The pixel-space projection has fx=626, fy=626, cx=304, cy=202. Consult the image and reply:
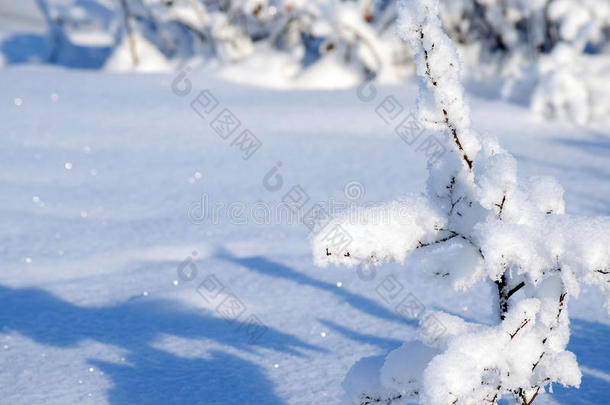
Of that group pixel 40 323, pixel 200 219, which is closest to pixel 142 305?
pixel 40 323

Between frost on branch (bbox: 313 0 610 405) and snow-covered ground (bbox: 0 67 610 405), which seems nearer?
frost on branch (bbox: 313 0 610 405)

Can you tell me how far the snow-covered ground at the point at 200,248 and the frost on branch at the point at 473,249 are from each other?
0.61m

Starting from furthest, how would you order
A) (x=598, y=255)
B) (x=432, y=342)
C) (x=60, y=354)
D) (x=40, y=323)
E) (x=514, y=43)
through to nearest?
(x=514, y=43) → (x=40, y=323) → (x=60, y=354) → (x=432, y=342) → (x=598, y=255)

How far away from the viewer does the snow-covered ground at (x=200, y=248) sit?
1.80 m

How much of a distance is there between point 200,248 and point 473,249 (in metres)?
1.94

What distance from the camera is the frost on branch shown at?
102 cm

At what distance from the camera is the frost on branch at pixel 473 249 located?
1017 millimetres

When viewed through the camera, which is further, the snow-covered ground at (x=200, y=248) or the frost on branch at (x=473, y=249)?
the snow-covered ground at (x=200, y=248)

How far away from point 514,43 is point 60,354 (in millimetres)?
6146

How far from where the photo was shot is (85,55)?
9.41 meters

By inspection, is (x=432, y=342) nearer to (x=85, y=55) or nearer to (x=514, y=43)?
(x=514, y=43)

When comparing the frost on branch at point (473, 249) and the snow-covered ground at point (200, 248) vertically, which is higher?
the frost on branch at point (473, 249)

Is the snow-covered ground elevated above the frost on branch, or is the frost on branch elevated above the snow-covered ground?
the frost on branch

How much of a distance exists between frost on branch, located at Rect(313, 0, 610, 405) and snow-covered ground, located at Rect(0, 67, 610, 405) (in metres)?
0.61
